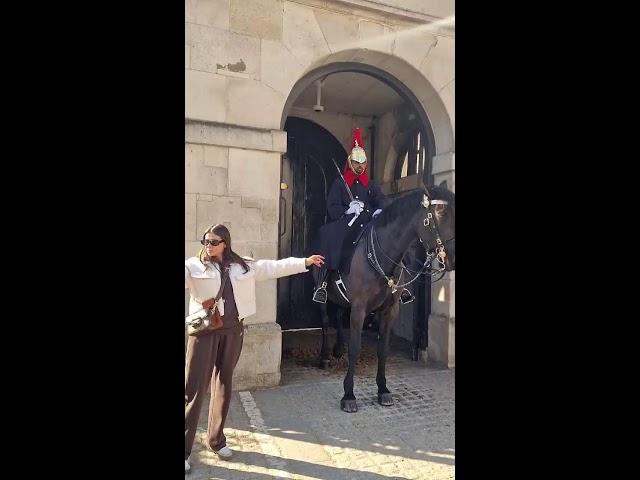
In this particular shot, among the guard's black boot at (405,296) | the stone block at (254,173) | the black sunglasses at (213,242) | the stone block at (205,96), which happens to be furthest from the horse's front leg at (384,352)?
the stone block at (205,96)

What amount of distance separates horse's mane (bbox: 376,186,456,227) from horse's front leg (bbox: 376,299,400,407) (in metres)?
0.78

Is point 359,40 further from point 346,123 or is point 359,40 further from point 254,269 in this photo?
point 254,269

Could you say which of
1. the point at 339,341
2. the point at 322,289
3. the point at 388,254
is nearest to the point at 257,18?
the point at 388,254

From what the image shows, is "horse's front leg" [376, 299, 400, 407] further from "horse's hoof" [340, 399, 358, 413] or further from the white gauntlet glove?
the white gauntlet glove

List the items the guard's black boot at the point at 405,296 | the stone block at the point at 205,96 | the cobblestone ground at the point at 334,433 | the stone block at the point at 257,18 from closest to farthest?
the cobblestone ground at the point at 334,433 → the stone block at the point at 205,96 → the stone block at the point at 257,18 → the guard's black boot at the point at 405,296

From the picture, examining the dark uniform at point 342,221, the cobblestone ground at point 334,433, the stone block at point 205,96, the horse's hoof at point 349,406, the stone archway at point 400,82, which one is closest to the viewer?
the cobblestone ground at point 334,433

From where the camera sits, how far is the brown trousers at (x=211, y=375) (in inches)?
97.4

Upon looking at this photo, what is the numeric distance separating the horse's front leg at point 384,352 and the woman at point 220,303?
1.58 meters

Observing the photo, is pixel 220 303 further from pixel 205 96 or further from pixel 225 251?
pixel 205 96

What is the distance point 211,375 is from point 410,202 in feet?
6.63

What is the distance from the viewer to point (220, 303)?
2.47 meters

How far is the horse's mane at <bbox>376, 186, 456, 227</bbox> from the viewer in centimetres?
335

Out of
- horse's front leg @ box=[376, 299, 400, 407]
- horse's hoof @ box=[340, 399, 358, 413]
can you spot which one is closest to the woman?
horse's hoof @ box=[340, 399, 358, 413]

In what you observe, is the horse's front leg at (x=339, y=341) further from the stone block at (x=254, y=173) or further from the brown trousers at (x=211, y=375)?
the brown trousers at (x=211, y=375)
